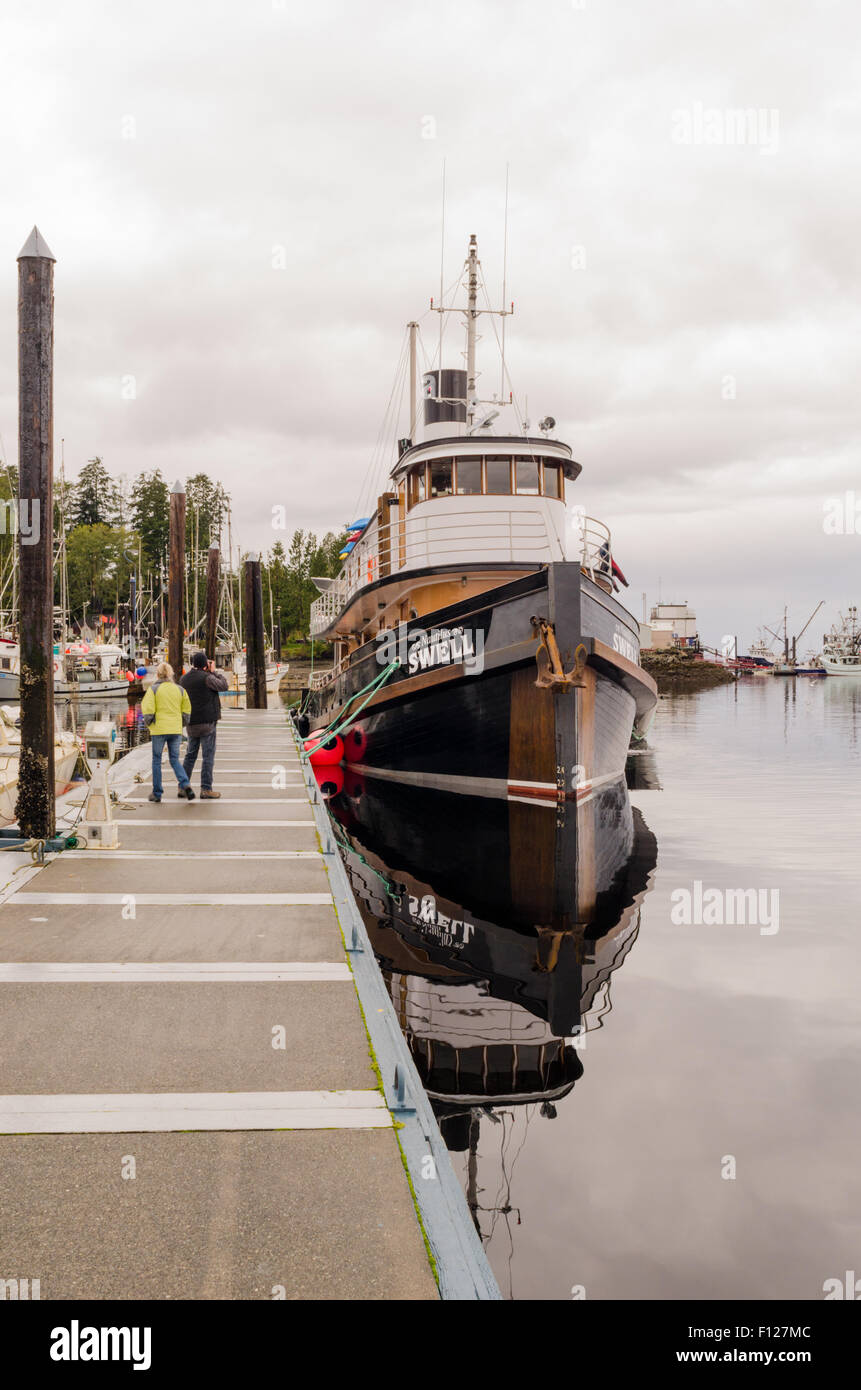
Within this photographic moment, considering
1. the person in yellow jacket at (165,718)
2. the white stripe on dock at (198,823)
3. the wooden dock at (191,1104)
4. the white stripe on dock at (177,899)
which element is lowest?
the wooden dock at (191,1104)

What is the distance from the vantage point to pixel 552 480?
17469mm

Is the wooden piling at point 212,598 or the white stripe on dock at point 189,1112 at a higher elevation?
the wooden piling at point 212,598

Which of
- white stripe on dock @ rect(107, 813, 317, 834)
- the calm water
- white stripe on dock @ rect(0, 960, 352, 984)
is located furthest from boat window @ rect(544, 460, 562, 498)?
white stripe on dock @ rect(0, 960, 352, 984)

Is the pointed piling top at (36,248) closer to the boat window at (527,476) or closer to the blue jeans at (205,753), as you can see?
the blue jeans at (205,753)

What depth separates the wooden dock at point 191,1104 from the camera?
9.91ft

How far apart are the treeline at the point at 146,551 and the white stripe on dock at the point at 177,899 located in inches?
2488

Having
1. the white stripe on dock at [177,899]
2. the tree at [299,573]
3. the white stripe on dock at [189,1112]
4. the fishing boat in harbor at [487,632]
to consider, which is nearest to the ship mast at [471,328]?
the fishing boat in harbor at [487,632]

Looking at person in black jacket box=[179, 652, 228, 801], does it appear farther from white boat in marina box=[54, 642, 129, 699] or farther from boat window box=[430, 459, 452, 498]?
white boat in marina box=[54, 642, 129, 699]

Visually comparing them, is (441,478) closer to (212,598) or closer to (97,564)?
(212,598)

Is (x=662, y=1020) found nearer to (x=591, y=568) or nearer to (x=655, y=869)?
(x=655, y=869)

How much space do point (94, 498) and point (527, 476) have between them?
Result: 304ft

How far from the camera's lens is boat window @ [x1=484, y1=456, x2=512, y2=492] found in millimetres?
17078
